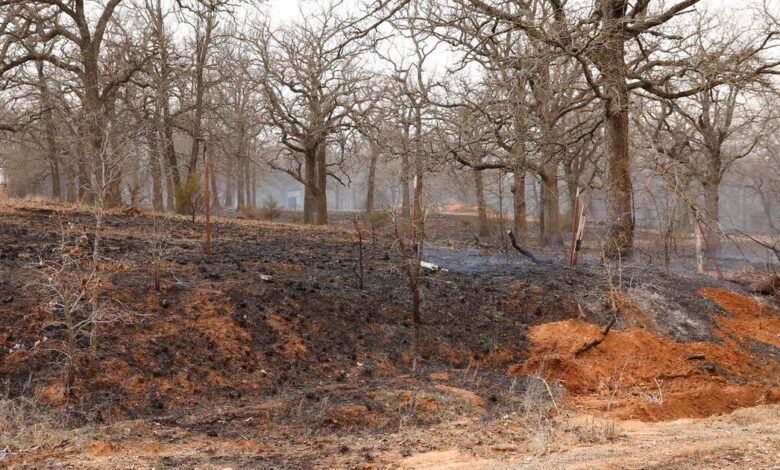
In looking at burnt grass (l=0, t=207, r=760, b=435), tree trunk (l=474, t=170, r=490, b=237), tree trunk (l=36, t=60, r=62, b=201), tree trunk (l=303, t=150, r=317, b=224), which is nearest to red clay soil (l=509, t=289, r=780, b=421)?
burnt grass (l=0, t=207, r=760, b=435)

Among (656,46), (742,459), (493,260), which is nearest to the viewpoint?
(742,459)

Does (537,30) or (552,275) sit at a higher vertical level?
(537,30)

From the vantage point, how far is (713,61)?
1134 centimetres

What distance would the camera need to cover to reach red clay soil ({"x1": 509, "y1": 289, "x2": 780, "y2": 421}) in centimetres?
755

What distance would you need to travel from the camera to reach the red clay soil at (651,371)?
7.55 m

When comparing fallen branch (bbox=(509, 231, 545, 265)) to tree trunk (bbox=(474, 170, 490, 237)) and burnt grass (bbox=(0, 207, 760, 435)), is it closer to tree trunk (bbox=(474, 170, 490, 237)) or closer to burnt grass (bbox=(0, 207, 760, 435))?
burnt grass (bbox=(0, 207, 760, 435))

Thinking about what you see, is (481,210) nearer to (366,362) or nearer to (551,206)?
(551,206)

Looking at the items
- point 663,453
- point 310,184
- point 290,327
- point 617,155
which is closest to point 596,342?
point 290,327

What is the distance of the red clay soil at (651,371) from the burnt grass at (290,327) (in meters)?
0.42

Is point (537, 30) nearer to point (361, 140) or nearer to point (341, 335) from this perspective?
point (341, 335)

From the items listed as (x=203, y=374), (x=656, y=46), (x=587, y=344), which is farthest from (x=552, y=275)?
(x=203, y=374)

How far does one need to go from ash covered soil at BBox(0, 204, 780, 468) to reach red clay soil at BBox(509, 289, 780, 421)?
3 centimetres

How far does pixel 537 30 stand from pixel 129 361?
796 cm

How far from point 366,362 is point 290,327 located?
1045 mm
